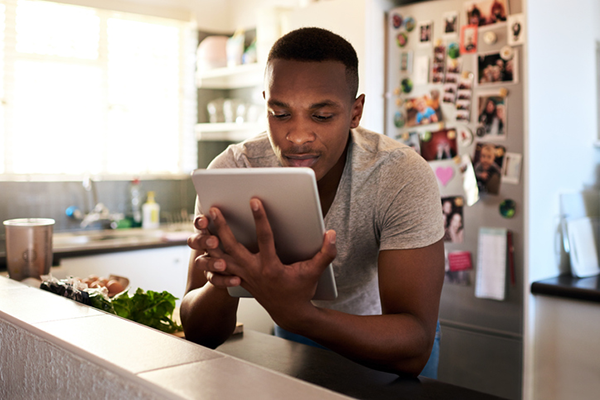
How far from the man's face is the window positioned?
2457 mm

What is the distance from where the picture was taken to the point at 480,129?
2139 mm

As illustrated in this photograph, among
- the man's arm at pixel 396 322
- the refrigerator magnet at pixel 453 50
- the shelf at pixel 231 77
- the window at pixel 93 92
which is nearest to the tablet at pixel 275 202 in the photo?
the man's arm at pixel 396 322

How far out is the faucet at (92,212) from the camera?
3.17 m

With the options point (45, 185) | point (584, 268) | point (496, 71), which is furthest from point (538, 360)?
point (45, 185)

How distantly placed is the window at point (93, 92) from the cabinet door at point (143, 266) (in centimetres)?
78

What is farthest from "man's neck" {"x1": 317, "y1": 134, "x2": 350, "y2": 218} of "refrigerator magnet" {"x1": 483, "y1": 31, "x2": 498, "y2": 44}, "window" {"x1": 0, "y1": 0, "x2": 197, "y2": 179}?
"window" {"x1": 0, "y1": 0, "x2": 197, "y2": 179}

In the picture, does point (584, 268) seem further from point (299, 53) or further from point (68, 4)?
point (68, 4)

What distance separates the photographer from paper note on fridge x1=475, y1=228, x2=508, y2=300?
2.06 metres

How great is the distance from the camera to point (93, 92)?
3.38m

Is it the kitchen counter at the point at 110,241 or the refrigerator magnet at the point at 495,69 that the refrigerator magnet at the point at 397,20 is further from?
the kitchen counter at the point at 110,241

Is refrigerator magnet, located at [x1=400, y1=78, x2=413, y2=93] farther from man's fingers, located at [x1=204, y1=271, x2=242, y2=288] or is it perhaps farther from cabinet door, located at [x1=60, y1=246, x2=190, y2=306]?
man's fingers, located at [x1=204, y1=271, x2=242, y2=288]

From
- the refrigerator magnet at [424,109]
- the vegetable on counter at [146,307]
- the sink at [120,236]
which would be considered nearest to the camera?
the vegetable on counter at [146,307]

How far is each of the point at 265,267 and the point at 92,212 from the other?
2.65 metres

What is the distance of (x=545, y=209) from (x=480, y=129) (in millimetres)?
380
